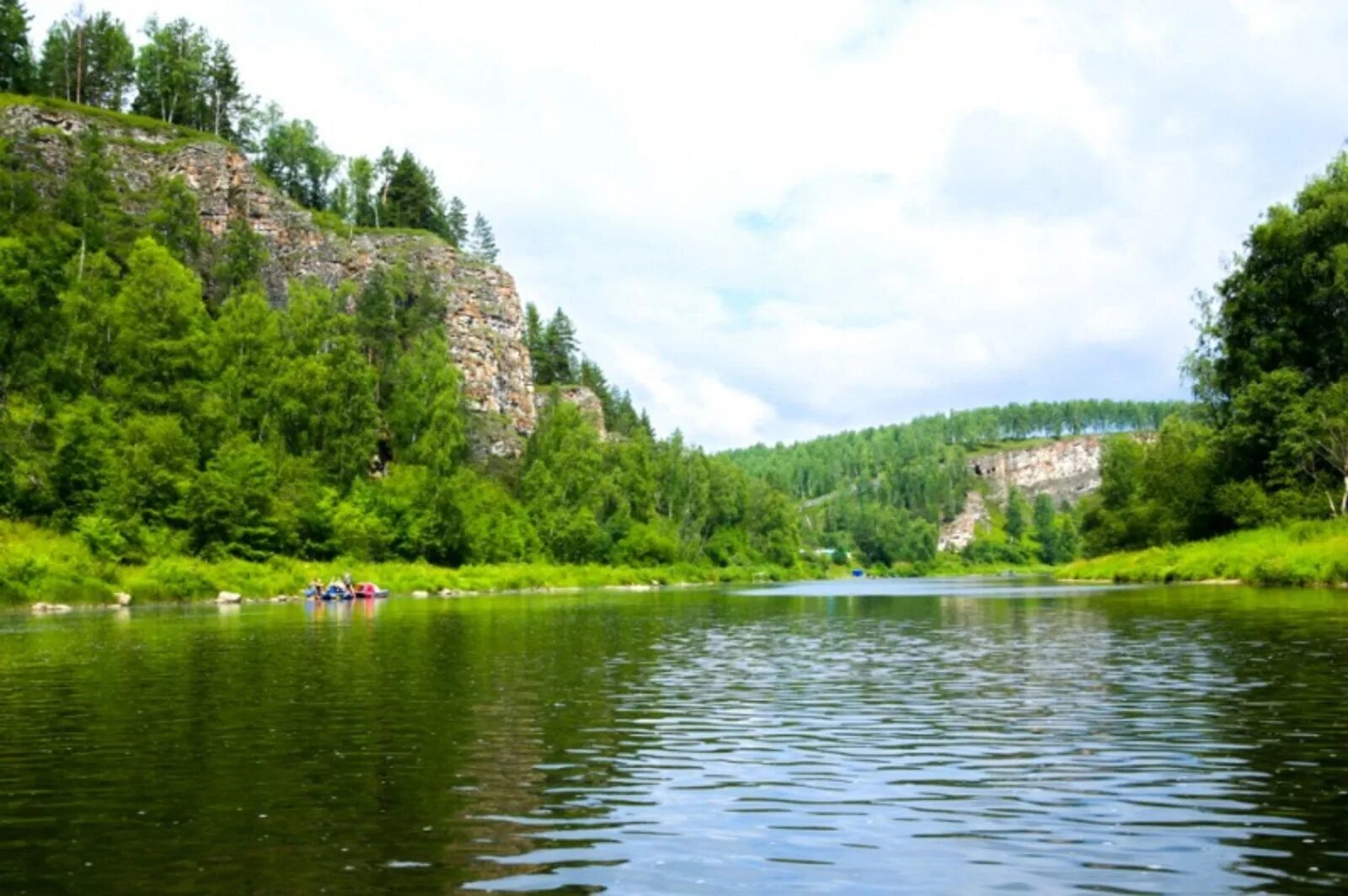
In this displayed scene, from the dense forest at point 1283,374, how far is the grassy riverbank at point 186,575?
6637 cm

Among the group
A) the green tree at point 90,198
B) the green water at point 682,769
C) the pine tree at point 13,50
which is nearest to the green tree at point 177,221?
the green tree at point 90,198

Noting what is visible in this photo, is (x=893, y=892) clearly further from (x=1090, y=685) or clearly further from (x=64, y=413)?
(x=64, y=413)

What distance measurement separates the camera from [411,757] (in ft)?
56.3

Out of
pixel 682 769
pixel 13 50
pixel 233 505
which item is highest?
pixel 13 50

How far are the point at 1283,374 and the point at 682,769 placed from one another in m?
78.0

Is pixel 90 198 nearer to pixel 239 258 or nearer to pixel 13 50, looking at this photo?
pixel 239 258

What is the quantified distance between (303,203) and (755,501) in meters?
92.6

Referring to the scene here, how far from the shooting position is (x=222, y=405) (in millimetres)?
101500

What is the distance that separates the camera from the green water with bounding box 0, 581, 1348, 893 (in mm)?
10852

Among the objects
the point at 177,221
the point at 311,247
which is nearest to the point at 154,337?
the point at 177,221

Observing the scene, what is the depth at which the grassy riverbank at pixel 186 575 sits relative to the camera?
64.7 metres

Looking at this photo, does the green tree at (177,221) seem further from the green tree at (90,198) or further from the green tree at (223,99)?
the green tree at (223,99)

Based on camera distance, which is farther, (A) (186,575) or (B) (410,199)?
(B) (410,199)

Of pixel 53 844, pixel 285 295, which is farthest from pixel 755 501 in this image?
pixel 53 844
